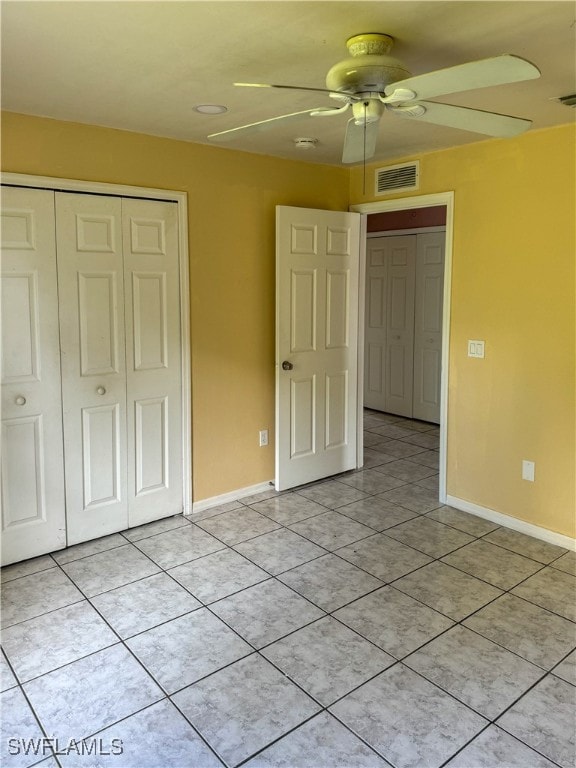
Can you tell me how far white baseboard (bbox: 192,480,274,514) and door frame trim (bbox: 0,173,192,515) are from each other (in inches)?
3.2

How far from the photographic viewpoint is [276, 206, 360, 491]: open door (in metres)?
4.04

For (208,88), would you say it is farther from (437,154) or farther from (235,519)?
(235,519)

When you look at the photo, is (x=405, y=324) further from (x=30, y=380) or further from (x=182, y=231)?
(x=30, y=380)

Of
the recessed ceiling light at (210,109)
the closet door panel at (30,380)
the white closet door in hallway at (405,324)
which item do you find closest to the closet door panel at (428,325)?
the white closet door in hallway at (405,324)

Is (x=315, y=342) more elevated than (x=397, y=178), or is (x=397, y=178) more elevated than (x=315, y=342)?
(x=397, y=178)

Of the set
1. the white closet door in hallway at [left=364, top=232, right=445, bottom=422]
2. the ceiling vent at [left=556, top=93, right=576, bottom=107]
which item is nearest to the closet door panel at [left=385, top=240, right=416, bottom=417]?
the white closet door in hallway at [left=364, top=232, right=445, bottom=422]

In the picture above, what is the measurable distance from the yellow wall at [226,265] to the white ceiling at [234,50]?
361 millimetres

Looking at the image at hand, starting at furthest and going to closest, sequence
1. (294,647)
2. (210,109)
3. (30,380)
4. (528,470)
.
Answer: (528,470) < (30,380) < (210,109) < (294,647)

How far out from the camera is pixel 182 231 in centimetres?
354

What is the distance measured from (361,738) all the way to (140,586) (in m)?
1.40

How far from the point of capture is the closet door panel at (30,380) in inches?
116

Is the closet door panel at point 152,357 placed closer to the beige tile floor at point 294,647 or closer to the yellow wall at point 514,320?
the beige tile floor at point 294,647

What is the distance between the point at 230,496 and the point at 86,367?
139 cm

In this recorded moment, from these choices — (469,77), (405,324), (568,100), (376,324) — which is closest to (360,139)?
(469,77)
